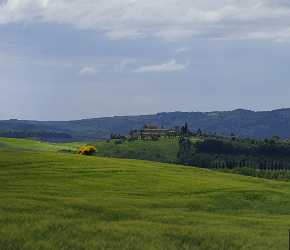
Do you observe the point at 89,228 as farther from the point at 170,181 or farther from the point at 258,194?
the point at 170,181

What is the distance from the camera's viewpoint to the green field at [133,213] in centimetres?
2766

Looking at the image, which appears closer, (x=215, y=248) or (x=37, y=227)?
(x=215, y=248)

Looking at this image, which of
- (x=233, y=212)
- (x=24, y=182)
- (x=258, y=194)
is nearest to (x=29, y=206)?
(x=233, y=212)

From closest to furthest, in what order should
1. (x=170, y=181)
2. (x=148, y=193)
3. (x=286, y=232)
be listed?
(x=286, y=232) < (x=148, y=193) < (x=170, y=181)

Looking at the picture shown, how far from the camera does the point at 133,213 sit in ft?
131

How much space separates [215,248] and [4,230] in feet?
32.8

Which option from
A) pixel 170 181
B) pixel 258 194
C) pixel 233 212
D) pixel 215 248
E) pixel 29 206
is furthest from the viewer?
pixel 170 181

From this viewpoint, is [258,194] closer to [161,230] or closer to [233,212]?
[233,212]

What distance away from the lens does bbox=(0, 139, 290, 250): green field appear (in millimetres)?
27656

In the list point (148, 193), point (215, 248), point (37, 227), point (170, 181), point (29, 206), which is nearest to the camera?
point (215, 248)

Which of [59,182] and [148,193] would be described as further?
[59,182]

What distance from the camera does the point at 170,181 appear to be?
70688 mm

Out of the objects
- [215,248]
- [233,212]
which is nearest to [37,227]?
[215,248]

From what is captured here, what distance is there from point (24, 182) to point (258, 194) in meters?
24.7
